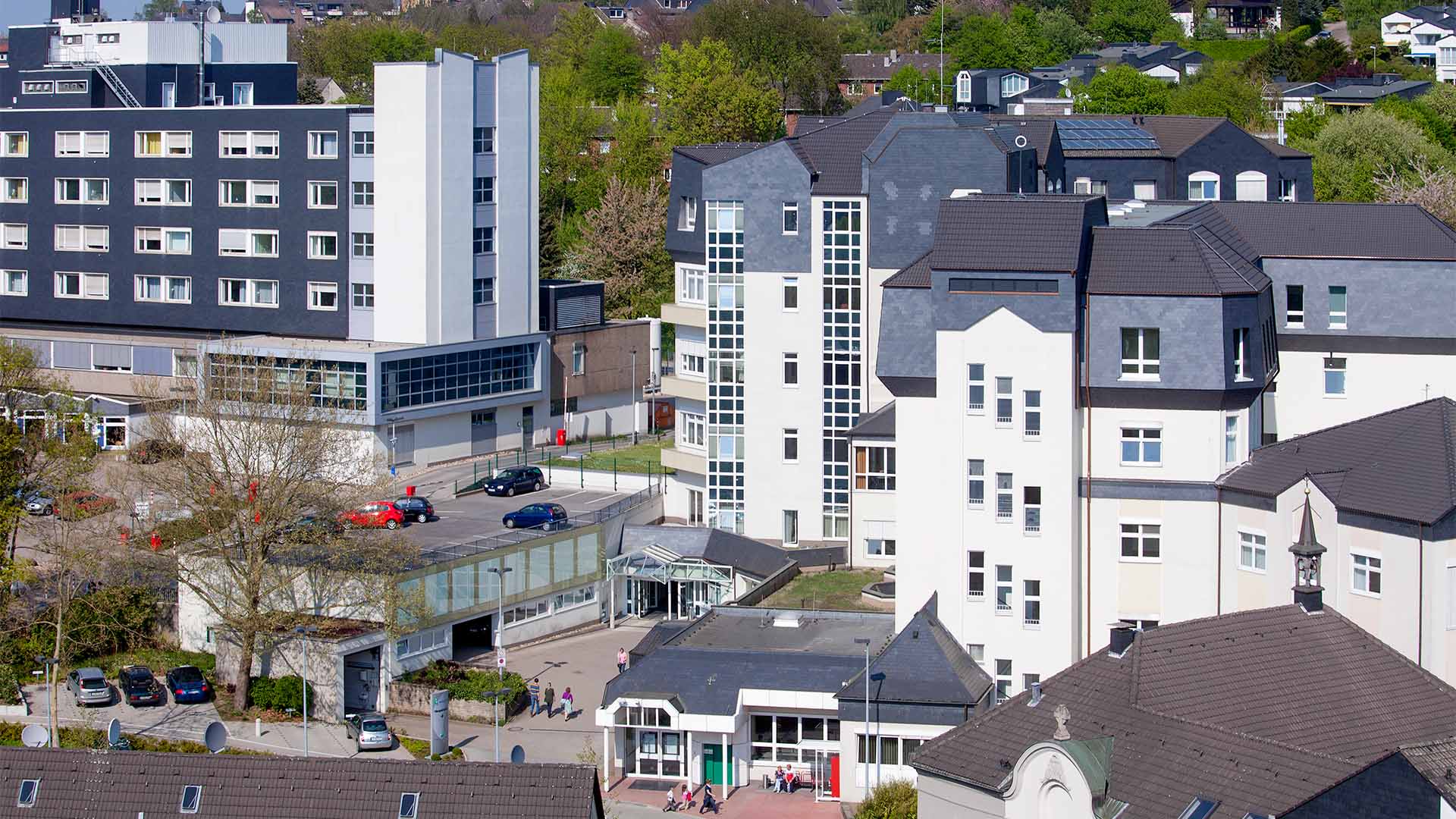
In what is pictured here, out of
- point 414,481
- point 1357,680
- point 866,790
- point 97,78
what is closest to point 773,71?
point 97,78

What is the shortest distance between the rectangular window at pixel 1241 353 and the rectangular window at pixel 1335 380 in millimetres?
7609

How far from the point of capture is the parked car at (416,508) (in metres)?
72.9

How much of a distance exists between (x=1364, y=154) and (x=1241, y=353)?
2589 inches

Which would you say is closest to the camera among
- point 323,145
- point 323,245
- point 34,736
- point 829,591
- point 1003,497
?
point 34,736

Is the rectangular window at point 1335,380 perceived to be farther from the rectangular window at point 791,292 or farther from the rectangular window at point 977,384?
the rectangular window at point 791,292

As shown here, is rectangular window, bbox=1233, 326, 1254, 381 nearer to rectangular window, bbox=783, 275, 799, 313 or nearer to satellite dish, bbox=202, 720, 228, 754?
rectangular window, bbox=783, 275, 799, 313

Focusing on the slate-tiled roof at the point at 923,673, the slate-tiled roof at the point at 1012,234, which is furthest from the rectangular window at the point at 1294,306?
the slate-tiled roof at the point at 923,673

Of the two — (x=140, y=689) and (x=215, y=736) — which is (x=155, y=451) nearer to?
(x=140, y=689)

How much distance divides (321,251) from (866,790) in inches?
1760

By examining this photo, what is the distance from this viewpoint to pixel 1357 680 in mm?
42281

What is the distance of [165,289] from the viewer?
306ft

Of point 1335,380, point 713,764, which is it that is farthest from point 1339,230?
point 713,764

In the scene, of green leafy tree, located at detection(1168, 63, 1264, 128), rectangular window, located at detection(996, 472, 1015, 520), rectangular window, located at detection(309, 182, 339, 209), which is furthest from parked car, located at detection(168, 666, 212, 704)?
green leafy tree, located at detection(1168, 63, 1264, 128)

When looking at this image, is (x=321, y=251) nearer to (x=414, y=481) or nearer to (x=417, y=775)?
(x=414, y=481)
